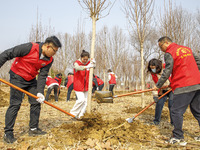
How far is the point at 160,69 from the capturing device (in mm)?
3789

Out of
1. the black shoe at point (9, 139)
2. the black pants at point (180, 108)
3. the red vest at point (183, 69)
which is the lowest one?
the black shoe at point (9, 139)

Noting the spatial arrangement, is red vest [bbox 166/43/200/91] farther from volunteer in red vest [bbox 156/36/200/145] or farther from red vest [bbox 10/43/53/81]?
red vest [bbox 10/43/53/81]

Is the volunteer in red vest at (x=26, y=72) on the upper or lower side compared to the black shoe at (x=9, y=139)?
upper

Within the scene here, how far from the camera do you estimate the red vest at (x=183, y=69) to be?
8.49 feet

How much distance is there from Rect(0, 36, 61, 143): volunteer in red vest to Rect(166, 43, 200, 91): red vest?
201cm

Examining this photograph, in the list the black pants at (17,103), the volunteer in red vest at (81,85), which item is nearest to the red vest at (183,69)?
the volunteer in red vest at (81,85)

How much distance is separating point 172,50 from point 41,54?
2.22m

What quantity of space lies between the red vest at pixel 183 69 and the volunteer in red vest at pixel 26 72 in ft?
6.59

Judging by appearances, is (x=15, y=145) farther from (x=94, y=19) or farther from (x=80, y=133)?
(x=94, y=19)

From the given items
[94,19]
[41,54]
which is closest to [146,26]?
[94,19]

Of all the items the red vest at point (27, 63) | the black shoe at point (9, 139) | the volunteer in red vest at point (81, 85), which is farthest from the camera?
the volunteer in red vest at point (81, 85)

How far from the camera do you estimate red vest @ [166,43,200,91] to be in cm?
259

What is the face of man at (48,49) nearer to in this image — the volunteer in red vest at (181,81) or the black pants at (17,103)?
the black pants at (17,103)

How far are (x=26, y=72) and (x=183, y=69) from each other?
2569 millimetres
